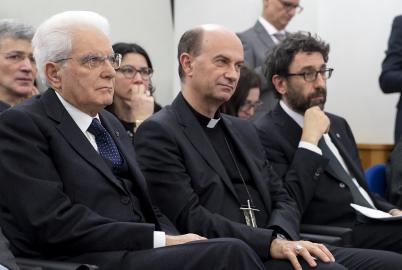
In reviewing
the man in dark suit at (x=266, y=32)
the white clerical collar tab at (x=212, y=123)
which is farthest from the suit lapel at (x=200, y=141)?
the man in dark suit at (x=266, y=32)

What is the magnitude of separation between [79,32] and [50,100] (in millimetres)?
253

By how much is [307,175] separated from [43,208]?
1.41 m

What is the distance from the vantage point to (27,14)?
A: 435 centimetres

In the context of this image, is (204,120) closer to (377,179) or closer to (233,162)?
(233,162)

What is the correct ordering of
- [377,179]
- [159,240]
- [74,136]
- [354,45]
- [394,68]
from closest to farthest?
[159,240] < [74,136] < [377,179] < [394,68] < [354,45]

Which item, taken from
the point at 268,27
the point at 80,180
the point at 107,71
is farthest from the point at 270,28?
the point at 80,180

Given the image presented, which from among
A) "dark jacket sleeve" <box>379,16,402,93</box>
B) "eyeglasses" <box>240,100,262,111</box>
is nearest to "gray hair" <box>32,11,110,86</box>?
"eyeglasses" <box>240,100,262,111</box>

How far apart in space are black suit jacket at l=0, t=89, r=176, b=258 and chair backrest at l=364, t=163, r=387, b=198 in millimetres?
1928

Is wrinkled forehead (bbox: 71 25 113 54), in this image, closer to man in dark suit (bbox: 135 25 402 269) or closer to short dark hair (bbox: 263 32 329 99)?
man in dark suit (bbox: 135 25 402 269)

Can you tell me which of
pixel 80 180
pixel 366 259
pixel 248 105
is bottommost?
pixel 366 259

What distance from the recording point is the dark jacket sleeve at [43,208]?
2365mm

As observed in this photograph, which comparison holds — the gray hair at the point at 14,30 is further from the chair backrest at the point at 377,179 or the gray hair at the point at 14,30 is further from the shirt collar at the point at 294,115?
the chair backrest at the point at 377,179

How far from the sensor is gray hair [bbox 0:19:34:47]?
3.62 m

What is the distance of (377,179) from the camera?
164 inches
